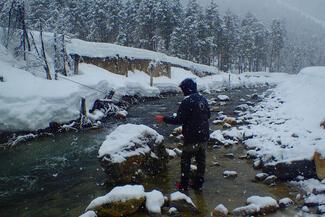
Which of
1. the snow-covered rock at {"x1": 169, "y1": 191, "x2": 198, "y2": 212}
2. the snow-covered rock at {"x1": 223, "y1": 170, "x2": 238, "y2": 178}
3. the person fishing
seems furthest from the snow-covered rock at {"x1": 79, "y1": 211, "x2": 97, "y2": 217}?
the snow-covered rock at {"x1": 223, "y1": 170, "x2": 238, "y2": 178}

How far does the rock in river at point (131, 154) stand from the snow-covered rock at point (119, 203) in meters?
1.45

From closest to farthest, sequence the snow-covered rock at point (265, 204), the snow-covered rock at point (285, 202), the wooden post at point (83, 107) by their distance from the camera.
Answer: the snow-covered rock at point (265, 204) < the snow-covered rock at point (285, 202) < the wooden post at point (83, 107)

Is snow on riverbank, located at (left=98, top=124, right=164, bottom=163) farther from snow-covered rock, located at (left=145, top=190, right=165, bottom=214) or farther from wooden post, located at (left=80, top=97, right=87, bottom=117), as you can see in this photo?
wooden post, located at (left=80, top=97, right=87, bottom=117)

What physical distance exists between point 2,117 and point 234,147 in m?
7.45

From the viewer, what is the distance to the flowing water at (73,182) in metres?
6.76

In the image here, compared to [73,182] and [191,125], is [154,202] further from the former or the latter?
[73,182]

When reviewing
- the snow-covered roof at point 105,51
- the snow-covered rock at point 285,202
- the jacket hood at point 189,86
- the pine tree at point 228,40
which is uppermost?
the pine tree at point 228,40

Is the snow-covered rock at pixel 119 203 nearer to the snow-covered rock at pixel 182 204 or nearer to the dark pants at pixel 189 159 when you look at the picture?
the snow-covered rock at pixel 182 204

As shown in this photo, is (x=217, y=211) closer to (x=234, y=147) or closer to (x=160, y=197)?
(x=160, y=197)

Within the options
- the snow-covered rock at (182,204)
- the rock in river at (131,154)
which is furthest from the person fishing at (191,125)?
the rock in river at (131,154)

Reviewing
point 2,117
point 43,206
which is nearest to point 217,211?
point 43,206

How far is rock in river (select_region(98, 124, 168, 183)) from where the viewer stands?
7.68 m

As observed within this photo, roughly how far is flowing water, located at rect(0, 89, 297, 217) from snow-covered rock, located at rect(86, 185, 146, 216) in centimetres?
21

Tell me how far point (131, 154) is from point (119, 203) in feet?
6.20
